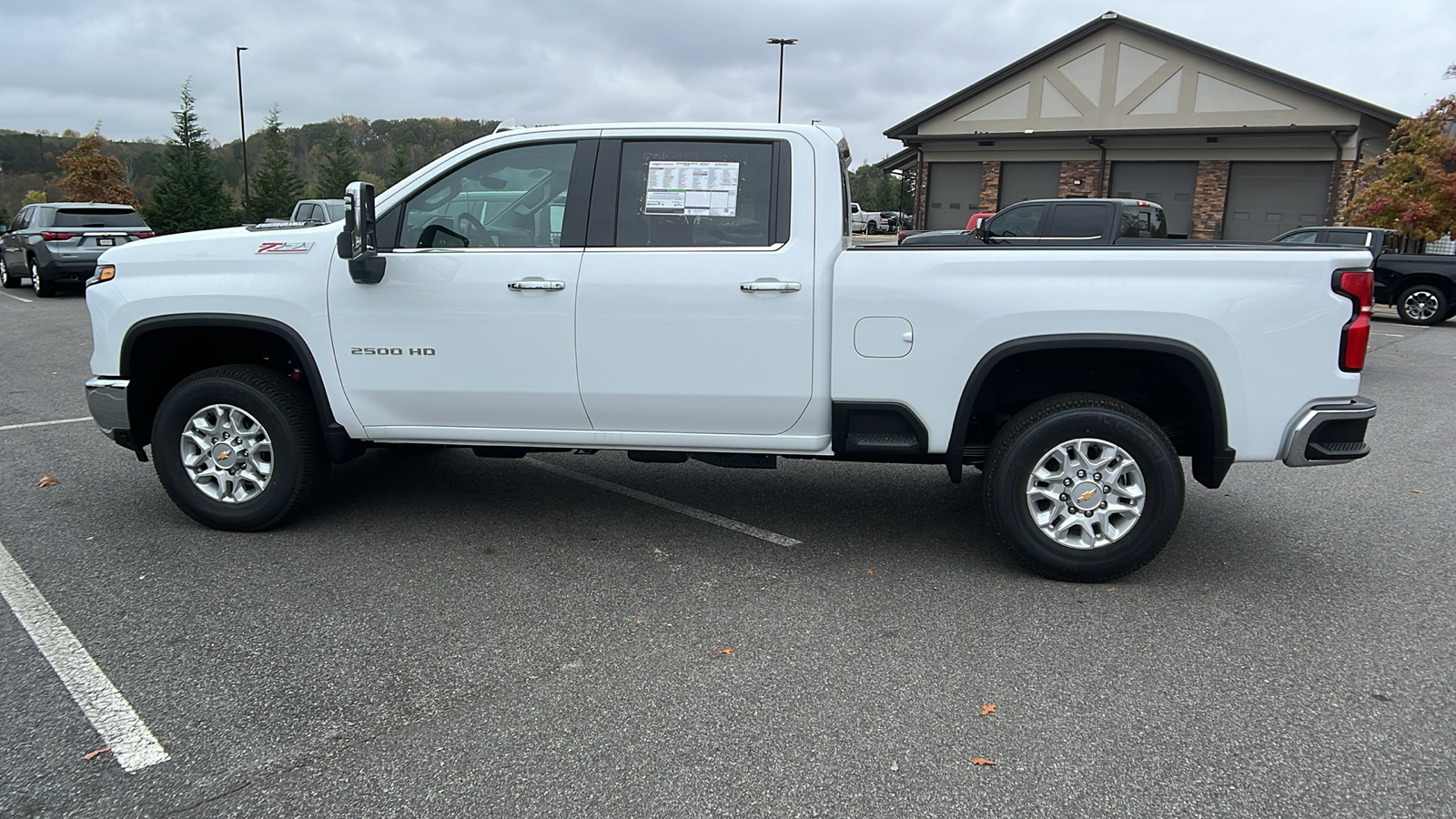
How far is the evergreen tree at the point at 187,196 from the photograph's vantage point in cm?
4156

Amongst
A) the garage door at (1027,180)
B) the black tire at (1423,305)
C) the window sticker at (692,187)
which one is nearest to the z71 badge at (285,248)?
the window sticker at (692,187)

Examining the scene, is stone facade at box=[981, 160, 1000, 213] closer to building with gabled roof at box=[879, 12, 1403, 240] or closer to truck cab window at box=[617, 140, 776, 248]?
building with gabled roof at box=[879, 12, 1403, 240]

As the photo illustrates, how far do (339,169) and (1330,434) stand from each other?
191 feet

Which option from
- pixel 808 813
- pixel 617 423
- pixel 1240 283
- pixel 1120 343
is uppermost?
pixel 1240 283

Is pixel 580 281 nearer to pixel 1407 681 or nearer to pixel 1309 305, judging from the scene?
pixel 1309 305

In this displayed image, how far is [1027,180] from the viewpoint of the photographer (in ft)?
97.9

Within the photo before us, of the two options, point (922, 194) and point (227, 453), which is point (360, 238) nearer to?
point (227, 453)

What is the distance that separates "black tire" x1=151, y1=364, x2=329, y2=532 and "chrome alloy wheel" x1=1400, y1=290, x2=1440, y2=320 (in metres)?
17.6

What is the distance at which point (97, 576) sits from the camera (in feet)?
13.9

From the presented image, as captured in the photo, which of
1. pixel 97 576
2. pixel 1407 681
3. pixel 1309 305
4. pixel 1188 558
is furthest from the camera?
pixel 1188 558

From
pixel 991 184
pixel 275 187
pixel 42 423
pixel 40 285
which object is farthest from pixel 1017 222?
pixel 275 187

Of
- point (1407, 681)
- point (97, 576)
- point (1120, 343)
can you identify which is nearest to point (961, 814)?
point (1407, 681)

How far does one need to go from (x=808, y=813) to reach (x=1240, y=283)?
281 cm

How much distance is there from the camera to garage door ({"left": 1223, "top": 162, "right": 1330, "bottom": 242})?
2614cm
